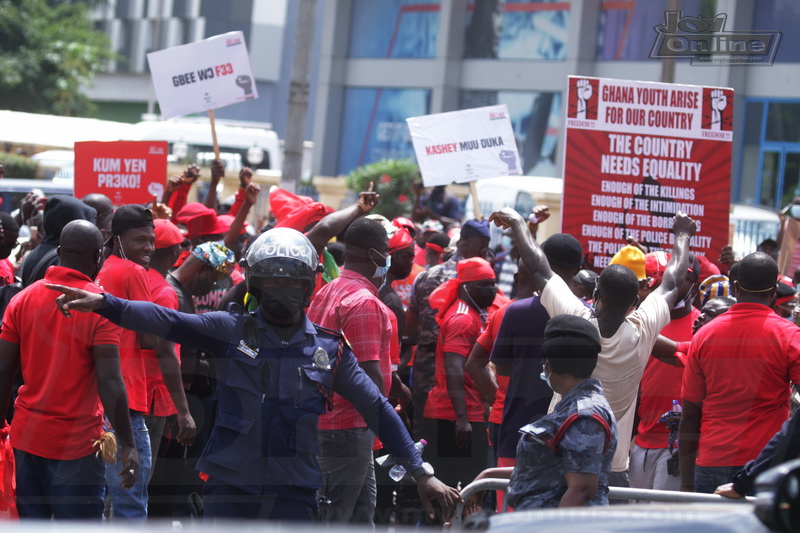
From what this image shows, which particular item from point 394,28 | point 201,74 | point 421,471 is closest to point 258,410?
point 421,471

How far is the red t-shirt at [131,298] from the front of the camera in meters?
5.69

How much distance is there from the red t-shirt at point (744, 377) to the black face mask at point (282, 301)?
2.30 m

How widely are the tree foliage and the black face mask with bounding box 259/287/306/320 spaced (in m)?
35.4

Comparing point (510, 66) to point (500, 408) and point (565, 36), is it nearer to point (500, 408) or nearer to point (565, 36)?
point (565, 36)

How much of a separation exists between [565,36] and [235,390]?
1008 inches

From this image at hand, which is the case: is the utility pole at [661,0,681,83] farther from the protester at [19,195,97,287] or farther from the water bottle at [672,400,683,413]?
the protester at [19,195,97,287]

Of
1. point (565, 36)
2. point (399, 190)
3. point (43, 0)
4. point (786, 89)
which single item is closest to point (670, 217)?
point (399, 190)

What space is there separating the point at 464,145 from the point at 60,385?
5689 mm

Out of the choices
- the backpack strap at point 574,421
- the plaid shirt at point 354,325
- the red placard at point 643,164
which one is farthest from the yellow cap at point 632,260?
the backpack strap at point 574,421

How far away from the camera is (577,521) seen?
2.68m

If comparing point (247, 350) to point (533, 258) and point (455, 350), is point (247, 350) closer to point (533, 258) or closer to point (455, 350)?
point (533, 258)

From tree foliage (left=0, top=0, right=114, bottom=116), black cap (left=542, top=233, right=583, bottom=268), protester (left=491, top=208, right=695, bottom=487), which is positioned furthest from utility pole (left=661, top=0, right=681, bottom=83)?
tree foliage (left=0, top=0, right=114, bottom=116)

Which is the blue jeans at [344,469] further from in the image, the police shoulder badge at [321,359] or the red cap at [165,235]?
A: the red cap at [165,235]

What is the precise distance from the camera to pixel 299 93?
1474 centimetres
